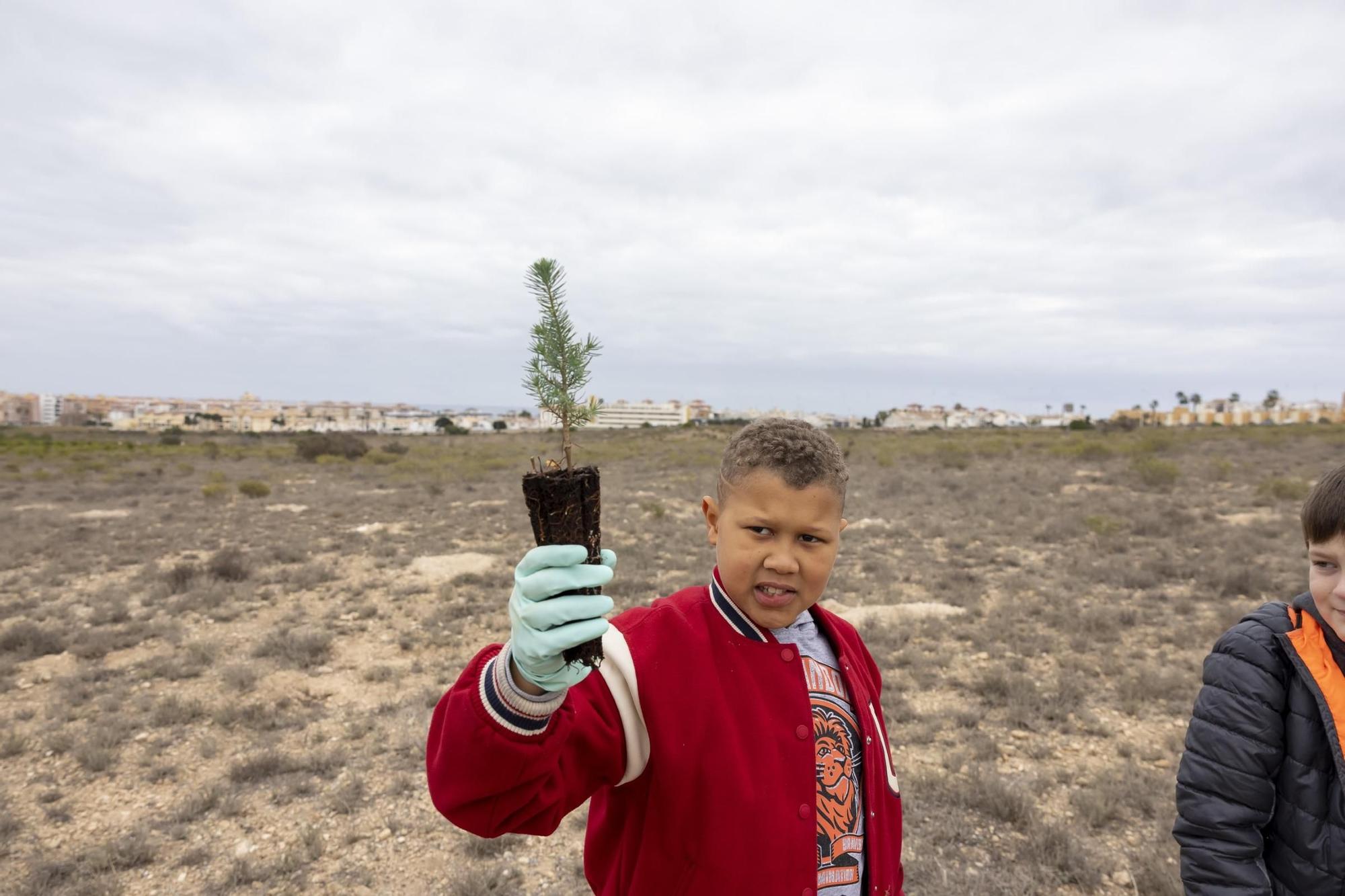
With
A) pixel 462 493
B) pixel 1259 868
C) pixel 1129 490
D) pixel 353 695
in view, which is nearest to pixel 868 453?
pixel 1129 490

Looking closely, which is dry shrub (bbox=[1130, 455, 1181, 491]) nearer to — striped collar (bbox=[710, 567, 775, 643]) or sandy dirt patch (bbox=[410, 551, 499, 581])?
sandy dirt patch (bbox=[410, 551, 499, 581])

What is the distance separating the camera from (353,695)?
19.0 ft

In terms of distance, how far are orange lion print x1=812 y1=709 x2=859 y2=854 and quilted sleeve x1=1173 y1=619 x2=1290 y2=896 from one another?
976 mm

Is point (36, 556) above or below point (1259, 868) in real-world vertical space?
below

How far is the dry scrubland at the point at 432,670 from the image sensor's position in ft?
12.2

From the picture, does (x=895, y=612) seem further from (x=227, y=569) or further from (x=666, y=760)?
(x=227, y=569)

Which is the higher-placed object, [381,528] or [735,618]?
[735,618]

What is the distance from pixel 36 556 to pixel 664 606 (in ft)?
45.7

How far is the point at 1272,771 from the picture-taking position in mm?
1729

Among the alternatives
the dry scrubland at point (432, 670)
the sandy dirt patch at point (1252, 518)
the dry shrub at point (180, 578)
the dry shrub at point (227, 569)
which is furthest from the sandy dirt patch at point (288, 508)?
the sandy dirt patch at point (1252, 518)

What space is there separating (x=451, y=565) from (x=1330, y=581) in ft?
32.5

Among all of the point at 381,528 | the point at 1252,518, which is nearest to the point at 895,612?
the point at 1252,518

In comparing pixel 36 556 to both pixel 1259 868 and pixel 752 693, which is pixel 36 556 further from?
pixel 1259 868

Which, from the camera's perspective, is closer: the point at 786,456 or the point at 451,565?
the point at 786,456
